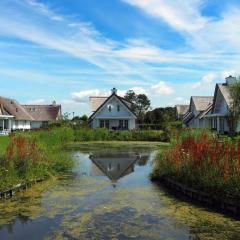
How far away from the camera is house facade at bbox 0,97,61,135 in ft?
211

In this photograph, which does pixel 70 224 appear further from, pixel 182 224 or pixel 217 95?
pixel 217 95

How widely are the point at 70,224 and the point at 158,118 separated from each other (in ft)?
238

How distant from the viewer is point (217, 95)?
2015 inches

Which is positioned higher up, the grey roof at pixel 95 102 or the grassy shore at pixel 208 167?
the grey roof at pixel 95 102

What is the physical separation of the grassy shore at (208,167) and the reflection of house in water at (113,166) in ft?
11.6

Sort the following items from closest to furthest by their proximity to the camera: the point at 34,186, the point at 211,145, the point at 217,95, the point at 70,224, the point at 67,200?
1. the point at 70,224
2. the point at 67,200
3. the point at 211,145
4. the point at 34,186
5. the point at 217,95

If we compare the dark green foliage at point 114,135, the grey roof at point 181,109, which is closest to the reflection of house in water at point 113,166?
the dark green foliage at point 114,135

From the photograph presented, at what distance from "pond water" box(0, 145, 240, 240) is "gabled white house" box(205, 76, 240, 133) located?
3133 centimetres

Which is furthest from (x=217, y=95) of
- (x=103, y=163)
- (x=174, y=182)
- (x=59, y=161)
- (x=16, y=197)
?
(x=16, y=197)

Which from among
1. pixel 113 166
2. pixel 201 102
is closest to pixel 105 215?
pixel 113 166

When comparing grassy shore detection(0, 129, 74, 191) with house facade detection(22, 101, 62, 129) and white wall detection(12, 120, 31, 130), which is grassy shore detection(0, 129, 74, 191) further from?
house facade detection(22, 101, 62, 129)

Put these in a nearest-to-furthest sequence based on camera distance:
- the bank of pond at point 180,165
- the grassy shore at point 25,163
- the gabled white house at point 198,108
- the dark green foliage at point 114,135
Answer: the bank of pond at point 180,165 < the grassy shore at point 25,163 < the dark green foliage at point 114,135 < the gabled white house at point 198,108

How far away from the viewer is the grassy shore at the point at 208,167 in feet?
41.2

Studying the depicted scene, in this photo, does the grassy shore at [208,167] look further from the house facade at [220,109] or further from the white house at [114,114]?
the white house at [114,114]
